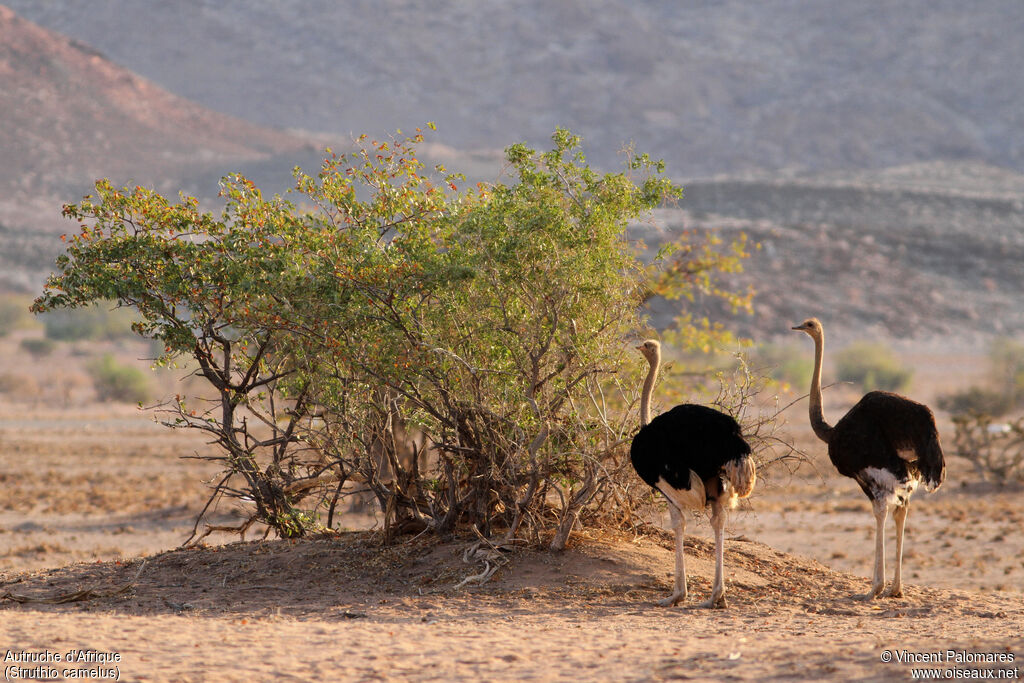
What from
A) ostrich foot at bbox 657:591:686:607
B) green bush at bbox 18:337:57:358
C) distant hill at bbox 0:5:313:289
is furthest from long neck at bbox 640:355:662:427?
distant hill at bbox 0:5:313:289

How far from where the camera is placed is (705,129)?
101938mm

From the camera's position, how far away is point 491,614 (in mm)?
8828

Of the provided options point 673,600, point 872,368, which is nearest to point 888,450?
point 673,600

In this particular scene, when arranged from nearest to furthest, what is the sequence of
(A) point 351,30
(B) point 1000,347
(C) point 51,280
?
(C) point 51,280 < (B) point 1000,347 < (A) point 351,30

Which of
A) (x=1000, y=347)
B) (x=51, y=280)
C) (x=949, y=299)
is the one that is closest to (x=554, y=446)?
(x=51, y=280)

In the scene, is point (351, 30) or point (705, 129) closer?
point (705, 129)

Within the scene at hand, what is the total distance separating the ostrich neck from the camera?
9.52m

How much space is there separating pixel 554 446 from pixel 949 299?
57828mm

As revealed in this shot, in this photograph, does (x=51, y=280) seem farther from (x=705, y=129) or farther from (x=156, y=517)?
(x=705, y=129)

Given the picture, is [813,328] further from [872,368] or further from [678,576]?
[872,368]

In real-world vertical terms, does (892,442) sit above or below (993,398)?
below


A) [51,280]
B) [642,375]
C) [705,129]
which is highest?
[705,129]

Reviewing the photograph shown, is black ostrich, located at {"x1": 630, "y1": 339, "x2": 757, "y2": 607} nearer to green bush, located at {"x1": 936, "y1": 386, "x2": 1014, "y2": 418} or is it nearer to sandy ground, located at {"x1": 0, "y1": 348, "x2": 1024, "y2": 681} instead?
sandy ground, located at {"x1": 0, "y1": 348, "x2": 1024, "y2": 681}

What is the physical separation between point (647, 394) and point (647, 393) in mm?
11
